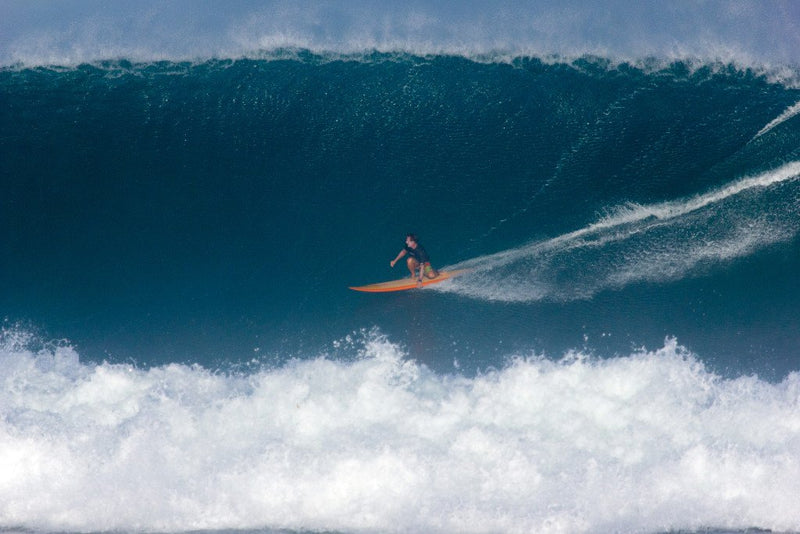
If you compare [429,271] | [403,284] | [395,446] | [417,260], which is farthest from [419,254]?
[395,446]

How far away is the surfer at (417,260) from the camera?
35.3 feet

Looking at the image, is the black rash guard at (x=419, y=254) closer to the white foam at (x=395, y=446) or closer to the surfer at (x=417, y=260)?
the surfer at (x=417, y=260)

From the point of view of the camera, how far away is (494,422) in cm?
1092

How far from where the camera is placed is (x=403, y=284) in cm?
1129

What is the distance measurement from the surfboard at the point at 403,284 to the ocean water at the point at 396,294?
0.62 ft

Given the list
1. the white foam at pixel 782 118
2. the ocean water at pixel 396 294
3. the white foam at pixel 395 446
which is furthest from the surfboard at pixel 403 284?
the white foam at pixel 782 118

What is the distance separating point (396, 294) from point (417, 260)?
0.77 metres

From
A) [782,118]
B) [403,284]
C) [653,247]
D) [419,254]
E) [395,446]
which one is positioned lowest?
[395,446]

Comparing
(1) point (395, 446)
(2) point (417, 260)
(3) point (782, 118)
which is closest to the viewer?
(1) point (395, 446)

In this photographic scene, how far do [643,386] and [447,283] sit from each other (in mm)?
3586

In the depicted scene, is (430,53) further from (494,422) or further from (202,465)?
(202,465)

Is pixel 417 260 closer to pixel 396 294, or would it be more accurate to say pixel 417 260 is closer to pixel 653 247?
pixel 396 294

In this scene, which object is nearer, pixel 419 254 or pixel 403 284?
pixel 419 254

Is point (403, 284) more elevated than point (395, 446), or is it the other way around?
point (403, 284)
